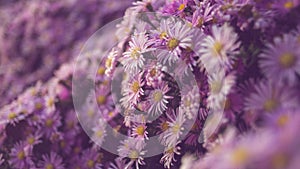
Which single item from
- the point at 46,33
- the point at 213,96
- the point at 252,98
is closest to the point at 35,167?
the point at 213,96

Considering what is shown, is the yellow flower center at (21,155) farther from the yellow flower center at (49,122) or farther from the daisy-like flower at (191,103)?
the daisy-like flower at (191,103)

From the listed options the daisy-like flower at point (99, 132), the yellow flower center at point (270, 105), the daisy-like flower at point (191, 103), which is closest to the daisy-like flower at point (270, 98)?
the yellow flower center at point (270, 105)

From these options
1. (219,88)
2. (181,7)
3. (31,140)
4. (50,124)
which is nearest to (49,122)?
(50,124)

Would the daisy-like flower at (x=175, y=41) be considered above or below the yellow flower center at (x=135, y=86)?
above

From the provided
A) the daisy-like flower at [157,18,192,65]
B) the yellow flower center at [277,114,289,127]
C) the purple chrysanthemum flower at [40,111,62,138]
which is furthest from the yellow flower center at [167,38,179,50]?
the purple chrysanthemum flower at [40,111,62,138]

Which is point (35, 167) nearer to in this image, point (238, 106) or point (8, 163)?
point (8, 163)
